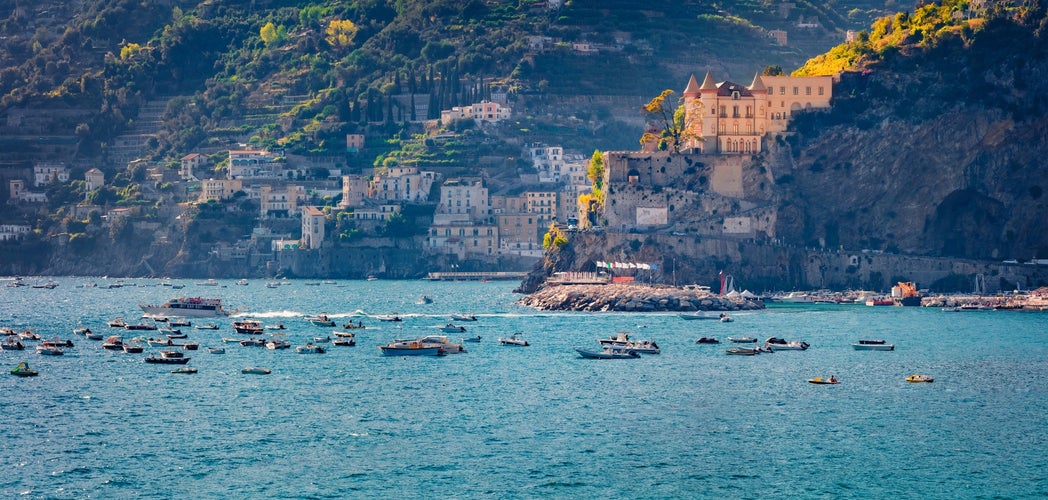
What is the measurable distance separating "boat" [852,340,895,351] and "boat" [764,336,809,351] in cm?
335

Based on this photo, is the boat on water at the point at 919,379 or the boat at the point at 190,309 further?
the boat at the point at 190,309

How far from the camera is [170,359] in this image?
117000 millimetres

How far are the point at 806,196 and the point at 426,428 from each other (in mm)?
97734

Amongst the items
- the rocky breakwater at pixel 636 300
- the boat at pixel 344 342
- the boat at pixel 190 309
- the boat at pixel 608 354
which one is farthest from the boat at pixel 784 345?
the boat at pixel 190 309

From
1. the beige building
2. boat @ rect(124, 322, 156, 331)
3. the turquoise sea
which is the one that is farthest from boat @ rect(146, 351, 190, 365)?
the beige building

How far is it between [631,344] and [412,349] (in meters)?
13.9

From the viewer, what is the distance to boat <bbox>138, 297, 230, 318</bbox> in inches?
6142

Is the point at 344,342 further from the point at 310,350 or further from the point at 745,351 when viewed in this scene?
the point at 745,351

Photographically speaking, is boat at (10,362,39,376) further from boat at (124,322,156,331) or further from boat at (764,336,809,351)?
boat at (764,336,809,351)

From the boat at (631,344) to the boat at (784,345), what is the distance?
24.0 ft

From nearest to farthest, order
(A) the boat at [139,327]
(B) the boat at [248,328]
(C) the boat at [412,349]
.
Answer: (C) the boat at [412,349] < (B) the boat at [248,328] < (A) the boat at [139,327]

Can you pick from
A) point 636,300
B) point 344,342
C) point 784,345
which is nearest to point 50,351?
point 344,342

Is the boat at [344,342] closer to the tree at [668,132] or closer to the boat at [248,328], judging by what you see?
the boat at [248,328]

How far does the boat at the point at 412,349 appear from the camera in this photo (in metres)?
123
